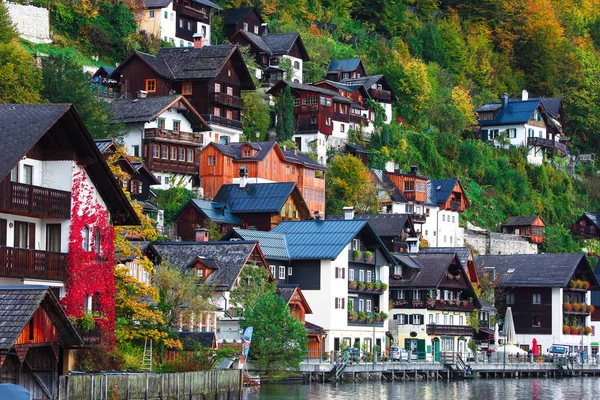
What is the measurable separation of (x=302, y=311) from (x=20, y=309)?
41.2 m

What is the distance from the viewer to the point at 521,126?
149m

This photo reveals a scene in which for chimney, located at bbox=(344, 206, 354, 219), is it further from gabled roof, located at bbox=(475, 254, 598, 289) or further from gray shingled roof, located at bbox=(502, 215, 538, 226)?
gray shingled roof, located at bbox=(502, 215, 538, 226)

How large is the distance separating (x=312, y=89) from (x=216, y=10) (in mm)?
21781

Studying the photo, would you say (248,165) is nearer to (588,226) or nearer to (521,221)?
(521,221)

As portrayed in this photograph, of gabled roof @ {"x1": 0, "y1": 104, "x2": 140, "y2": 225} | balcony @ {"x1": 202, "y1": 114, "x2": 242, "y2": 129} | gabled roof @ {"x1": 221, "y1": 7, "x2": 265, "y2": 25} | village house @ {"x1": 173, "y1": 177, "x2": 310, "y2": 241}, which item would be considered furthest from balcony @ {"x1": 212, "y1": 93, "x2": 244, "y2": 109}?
gabled roof @ {"x1": 0, "y1": 104, "x2": 140, "y2": 225}

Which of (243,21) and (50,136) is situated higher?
(243,21)

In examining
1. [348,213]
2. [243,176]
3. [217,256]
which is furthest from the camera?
[243,176]

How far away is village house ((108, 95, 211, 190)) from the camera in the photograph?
96.2 metres

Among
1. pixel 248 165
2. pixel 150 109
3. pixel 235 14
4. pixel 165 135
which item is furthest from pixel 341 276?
pixel 235 14

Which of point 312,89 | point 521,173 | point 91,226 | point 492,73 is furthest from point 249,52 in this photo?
point 91,226

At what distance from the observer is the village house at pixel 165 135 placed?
96.2 meters

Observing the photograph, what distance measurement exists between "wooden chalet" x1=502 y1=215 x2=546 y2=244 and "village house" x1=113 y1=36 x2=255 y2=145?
3301 centimetres

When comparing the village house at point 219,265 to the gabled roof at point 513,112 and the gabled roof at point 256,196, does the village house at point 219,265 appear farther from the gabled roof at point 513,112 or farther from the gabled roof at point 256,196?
the gabled roof at point 513,112

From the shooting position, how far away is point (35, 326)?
40000 mm
